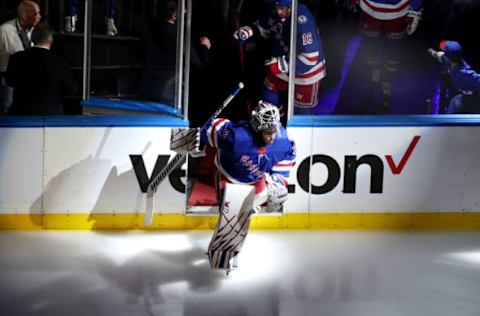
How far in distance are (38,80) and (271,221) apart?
1.83 meters

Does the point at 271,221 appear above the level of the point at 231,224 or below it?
below

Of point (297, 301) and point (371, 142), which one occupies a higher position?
point (371, 142)

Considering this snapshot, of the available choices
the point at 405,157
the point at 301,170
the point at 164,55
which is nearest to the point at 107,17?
the point at 164,55

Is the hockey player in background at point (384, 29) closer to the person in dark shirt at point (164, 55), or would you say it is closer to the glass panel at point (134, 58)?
the person in dark shirt at point (164, 55)

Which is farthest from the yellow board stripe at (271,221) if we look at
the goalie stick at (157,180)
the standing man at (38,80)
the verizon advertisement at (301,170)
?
the standing man at (38,80)

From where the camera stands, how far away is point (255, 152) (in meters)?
5.36

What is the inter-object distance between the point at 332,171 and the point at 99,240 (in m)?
1.64

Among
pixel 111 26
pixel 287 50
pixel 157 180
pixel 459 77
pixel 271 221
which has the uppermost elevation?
pixel 111 26

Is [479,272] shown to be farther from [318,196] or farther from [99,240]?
[99,240]

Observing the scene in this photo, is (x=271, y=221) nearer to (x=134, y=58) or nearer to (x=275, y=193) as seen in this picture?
(x=275, y=193)

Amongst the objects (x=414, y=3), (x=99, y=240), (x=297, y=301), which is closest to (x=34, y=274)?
(x=99, y=240)

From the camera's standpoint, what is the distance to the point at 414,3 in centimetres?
643

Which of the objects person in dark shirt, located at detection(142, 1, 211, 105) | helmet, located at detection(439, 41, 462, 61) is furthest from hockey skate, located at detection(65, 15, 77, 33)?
helmet, located at detection(439, 41, 462, 61)

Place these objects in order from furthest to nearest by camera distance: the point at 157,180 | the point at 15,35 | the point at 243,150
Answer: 1. the point at 15,35
2. the point at 157,180
3. the point at 243,150
